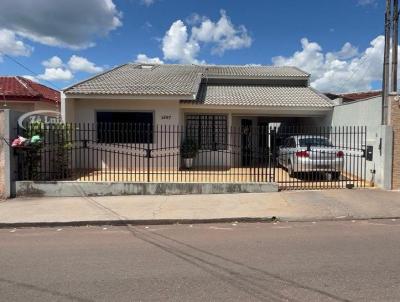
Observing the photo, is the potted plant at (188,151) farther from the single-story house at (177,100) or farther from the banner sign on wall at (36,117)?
the banner sign on wall at (36,117)

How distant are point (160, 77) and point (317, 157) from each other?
343 inches

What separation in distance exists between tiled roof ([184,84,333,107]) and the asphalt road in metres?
9.15

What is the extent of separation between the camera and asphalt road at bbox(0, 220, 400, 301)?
461cm

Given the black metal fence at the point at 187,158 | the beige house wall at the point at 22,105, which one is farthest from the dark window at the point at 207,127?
the beige house wall at the point at 22,105

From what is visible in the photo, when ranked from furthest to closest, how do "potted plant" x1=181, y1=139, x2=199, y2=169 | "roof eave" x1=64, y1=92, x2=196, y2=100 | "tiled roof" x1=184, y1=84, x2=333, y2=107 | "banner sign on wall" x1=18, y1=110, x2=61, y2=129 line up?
1. "tiled roof" x1=184, y1=84, x2=333, y2=107
2. "potted plant" x1=181, y1=139, x2=199, y2=169
3. "roof eave" x1=64, y1=92, x2=196, y2=100
4. "banner sign on wall" x1=18, y1=110, x2=61, y2=129

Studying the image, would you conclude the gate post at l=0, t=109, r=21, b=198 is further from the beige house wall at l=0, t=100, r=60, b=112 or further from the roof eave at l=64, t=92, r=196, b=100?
the beige house wall at l=0, t=100, r=60, b=112

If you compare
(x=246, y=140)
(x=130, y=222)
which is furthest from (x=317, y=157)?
(x=130, y=222)

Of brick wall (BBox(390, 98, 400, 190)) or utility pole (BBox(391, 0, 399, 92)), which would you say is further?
utility pole (BBox(391, 0, 399, 92))

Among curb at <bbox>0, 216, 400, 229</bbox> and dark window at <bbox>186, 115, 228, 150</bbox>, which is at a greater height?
dark window at <bbox>186, 115, 228, 150</bbox>

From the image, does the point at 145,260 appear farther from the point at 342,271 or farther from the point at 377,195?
the point at 377,195

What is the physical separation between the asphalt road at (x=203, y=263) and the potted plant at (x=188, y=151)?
7.70 metres

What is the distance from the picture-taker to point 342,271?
5.26 m

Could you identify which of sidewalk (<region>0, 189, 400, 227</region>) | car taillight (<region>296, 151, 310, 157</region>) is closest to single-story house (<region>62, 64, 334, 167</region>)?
car taillight (<region>296, 151, 310, 157</region>)

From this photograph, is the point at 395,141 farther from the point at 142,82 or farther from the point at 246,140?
the point at 142,82
